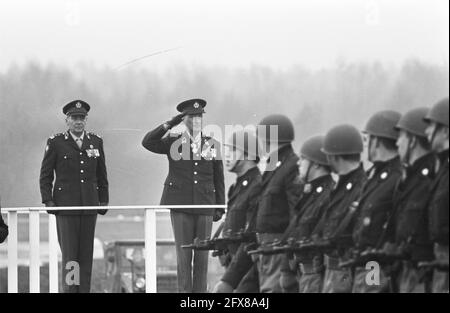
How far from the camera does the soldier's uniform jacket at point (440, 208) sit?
11000 mm

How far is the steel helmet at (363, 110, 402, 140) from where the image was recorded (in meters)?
11.9

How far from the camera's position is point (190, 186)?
45.7ft

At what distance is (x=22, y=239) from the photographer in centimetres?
2541

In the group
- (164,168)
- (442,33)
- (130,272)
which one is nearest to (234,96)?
(164,168)

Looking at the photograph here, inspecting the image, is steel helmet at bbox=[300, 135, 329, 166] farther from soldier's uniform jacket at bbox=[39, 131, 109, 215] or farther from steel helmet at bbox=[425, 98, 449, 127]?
soldier's uniform jacket at bbox=[39, 131, 109, 215]

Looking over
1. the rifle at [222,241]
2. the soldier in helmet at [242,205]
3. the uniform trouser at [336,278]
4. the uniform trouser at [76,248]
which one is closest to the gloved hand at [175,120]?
the soldier in helmet at [242,205]

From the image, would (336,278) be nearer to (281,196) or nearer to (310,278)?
(310,278)

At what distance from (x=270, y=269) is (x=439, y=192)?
2.07 m

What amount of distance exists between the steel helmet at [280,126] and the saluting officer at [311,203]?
219 mm

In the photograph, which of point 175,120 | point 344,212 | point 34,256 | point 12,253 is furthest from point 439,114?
point 12,253

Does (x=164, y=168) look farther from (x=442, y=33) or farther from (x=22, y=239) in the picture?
(x=22, y=239)

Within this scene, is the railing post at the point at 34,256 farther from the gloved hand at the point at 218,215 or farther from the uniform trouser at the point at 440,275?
the uniform trouser at the point at 440,275

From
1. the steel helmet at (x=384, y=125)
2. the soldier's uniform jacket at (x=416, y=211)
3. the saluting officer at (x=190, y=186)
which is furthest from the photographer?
the saluting officer at (x=190, y=186)
